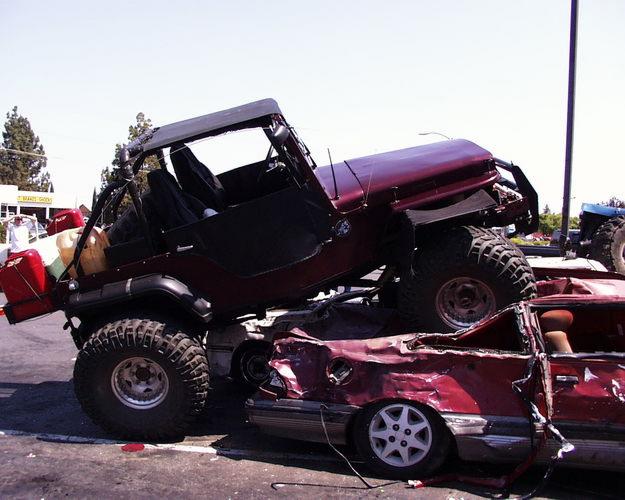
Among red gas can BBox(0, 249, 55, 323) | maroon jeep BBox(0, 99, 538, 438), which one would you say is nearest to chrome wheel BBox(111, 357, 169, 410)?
maroon jeep BBox(0, 99, 538, 438)

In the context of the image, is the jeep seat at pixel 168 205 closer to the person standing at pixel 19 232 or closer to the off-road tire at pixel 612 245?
the off-road tire at pixel 612 245

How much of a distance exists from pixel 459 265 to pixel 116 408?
9.84 ft

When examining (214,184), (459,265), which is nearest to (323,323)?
(459,265)

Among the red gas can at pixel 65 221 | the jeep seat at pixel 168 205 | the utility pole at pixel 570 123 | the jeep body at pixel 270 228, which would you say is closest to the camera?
the jeep body at pixel 270 228

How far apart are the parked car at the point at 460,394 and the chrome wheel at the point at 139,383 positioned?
→ 37.6 inches

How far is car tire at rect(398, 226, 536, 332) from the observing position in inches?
179

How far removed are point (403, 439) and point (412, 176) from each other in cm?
213

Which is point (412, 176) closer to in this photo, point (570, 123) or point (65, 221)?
point (65, 221)

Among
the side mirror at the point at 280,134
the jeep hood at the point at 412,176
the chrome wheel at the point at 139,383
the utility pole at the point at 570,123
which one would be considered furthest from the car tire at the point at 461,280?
the utility pole at the point at 570,123

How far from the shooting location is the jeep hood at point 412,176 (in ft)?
15.9

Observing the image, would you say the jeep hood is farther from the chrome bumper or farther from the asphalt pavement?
the asphalt pavement

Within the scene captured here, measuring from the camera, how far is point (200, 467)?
4289 millimetres

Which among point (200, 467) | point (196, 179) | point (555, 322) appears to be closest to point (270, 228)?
point (196, 179)

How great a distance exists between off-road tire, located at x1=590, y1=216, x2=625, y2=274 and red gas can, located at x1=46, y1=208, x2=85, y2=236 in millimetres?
7110
